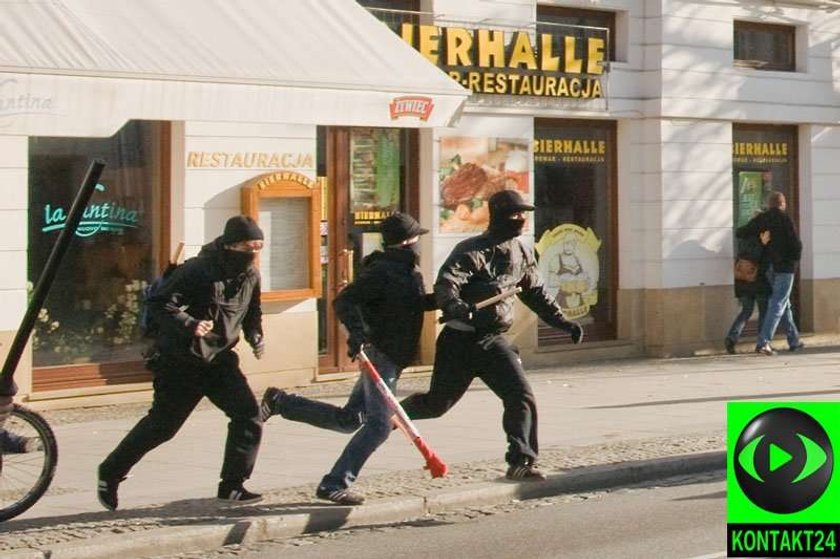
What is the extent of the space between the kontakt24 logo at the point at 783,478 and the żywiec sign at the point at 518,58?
11.4m

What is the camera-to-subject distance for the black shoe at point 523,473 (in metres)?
11.5

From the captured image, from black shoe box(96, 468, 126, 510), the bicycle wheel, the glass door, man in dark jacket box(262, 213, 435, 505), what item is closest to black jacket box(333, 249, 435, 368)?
man in dark jacket box(262, 213, 435, 505)

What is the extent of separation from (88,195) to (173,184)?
721cm

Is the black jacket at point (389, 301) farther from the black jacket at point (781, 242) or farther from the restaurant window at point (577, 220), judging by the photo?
the black jacket at point (781, 242)

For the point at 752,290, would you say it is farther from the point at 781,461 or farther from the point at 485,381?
the point at 781,461

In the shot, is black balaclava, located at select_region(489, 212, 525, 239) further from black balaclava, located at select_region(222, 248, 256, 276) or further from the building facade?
the building facade

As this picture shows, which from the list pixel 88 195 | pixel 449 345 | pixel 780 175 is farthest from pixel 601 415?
pixel 780 175

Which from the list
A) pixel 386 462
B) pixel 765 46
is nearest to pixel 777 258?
pixel 765 46

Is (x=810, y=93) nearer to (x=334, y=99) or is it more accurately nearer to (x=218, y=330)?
(x=334, y=99)

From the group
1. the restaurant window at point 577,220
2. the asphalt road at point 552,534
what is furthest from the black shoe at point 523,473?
the restaurant window at point 577,220

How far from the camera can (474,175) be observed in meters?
19.8

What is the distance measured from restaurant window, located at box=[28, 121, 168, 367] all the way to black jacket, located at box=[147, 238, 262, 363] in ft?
19.3

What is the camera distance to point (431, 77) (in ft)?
48.1

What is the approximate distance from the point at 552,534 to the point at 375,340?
1675 mm
